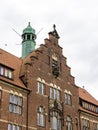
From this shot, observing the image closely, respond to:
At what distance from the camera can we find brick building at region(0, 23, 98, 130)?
42312 millimetres

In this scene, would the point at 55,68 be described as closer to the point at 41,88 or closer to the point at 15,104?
the point at 41,88

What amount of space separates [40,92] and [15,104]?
224 inches

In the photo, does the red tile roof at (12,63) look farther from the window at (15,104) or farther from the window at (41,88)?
the window at (41,88)

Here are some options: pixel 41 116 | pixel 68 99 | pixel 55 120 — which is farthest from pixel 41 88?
pixel 68 99

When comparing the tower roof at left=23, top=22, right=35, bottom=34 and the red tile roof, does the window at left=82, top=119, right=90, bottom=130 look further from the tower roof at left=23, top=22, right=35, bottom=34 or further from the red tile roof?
the tower roof at left=23, top=22, right=35, bottom=34

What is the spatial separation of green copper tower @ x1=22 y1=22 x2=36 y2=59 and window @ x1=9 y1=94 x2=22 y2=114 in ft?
57.5

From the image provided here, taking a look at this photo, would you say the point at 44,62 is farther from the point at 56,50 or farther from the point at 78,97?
the point at 78,97

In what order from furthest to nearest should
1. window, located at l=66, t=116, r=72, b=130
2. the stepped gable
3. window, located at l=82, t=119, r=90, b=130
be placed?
1. the stepped gable
2. window, located at l=82, t=119, r=90, b=130
3. window, located at l=66, t=116, r=72, b=130

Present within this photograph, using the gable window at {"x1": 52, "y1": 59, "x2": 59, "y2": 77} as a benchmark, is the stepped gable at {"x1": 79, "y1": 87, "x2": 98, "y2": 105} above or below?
below

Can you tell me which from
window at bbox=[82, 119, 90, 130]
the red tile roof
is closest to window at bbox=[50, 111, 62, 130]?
the red tile roof

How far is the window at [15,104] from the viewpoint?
42.3 m

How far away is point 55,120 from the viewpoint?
160 ft

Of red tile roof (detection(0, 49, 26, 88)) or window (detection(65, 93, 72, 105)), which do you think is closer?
red tile roof (detection(0, 49, 26, 88))

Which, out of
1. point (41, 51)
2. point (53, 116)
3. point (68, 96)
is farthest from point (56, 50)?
point (53, 116)
